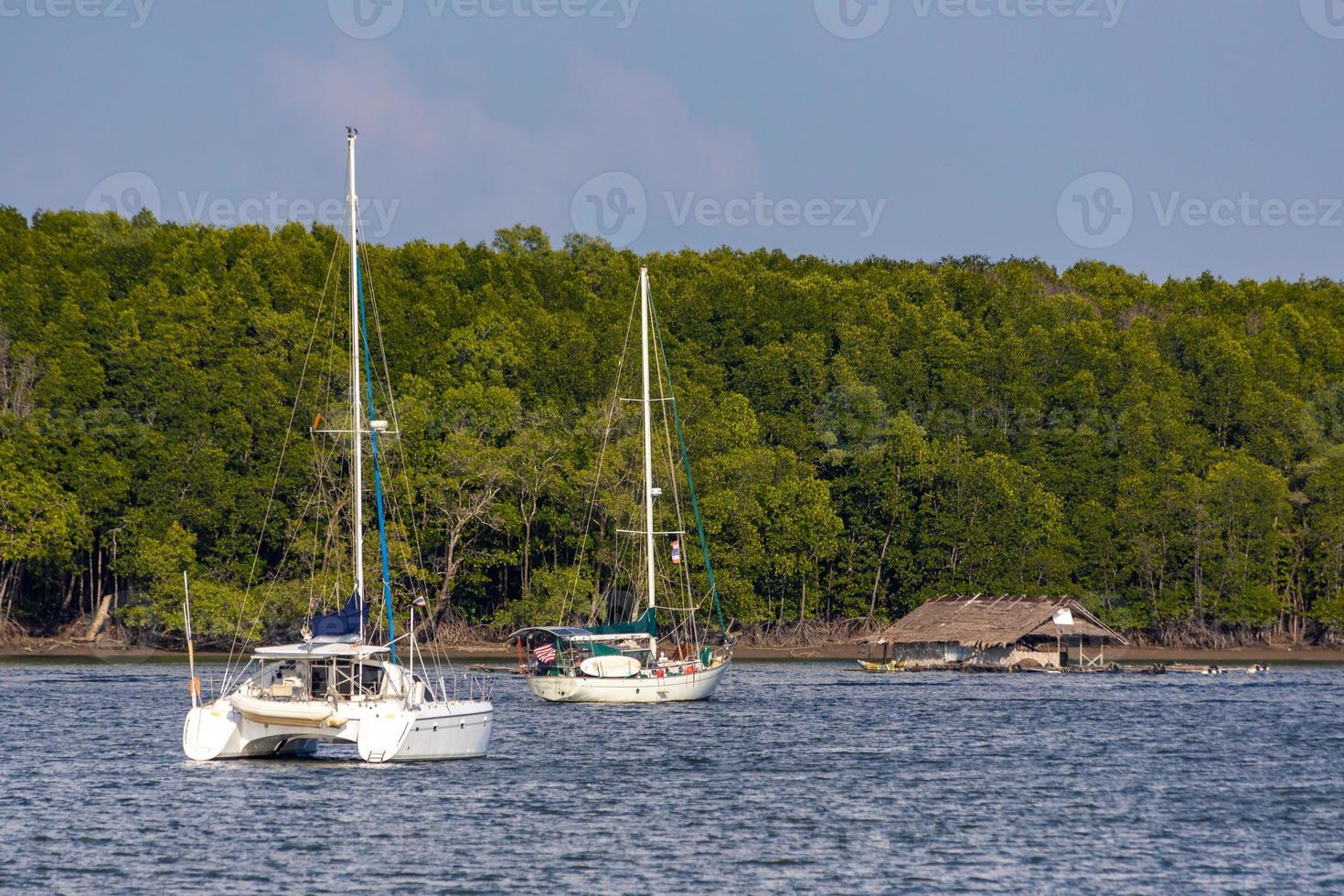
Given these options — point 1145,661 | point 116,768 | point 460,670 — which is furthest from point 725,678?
point 116,768

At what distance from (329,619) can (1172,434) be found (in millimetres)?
87655

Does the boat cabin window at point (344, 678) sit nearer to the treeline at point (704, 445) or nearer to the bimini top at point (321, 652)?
the bimini top at point (321, 652)

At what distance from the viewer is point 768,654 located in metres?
103

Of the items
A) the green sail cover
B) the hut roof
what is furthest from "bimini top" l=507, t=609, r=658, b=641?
the hut roof

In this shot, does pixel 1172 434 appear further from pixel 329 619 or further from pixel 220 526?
pixel 329 619

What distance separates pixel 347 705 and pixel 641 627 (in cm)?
2677

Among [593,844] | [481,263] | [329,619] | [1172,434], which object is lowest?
[593,844]

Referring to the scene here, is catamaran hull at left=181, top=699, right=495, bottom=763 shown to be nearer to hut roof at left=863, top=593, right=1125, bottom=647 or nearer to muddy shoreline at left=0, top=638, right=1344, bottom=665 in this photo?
hut roof at left=863, top=593, right=1125, bottom=647

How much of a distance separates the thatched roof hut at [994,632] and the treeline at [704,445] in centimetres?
1025

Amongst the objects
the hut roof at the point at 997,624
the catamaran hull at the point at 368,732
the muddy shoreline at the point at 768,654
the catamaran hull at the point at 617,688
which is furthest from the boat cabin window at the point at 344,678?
the muddy shoreline at the point at 768,654

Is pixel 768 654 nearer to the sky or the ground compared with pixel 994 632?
nearer to the ground

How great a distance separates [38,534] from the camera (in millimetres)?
95375

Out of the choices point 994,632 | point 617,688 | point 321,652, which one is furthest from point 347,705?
point 994,632

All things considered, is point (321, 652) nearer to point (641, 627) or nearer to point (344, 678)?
point (344, 678)
